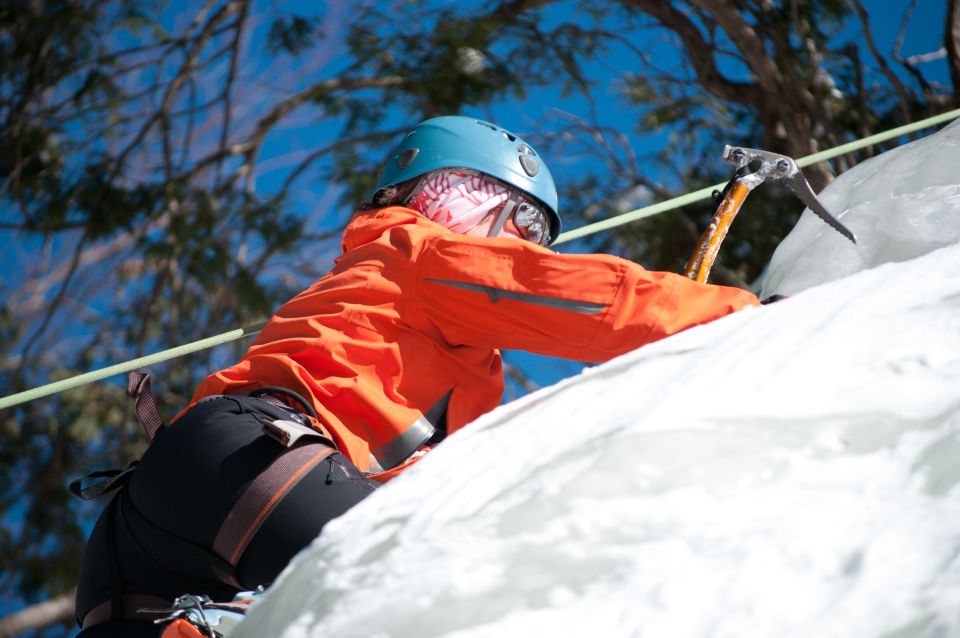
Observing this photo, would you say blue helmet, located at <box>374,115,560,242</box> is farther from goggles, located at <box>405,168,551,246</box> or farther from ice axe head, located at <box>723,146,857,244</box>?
ice axe head, located at <box>723,146,857,244</box>

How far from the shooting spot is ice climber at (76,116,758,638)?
1.40 meters

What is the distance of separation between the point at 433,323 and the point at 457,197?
1.35 ft

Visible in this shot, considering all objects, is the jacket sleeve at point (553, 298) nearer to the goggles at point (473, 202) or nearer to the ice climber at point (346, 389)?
the ice climber at point (346, 389)

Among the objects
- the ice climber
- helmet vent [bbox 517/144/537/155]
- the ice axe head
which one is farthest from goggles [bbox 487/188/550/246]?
the ice axe head

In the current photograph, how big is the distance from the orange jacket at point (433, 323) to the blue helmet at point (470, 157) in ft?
1.05

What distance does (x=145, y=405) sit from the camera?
167 cm

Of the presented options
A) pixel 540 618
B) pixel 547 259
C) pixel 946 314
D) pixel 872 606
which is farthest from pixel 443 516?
pixel 547 259

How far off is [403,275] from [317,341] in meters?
0.16

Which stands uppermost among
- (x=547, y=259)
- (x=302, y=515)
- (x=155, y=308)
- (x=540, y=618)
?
(x=547, y=259)

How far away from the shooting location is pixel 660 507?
2.87 ft

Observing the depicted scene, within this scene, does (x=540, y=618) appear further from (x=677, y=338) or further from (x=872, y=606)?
(x=677, y=338)

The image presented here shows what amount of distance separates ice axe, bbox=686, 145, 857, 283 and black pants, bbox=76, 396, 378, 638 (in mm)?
750

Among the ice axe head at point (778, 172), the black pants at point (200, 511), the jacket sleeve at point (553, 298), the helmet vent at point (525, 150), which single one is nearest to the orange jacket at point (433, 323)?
the jacket sleeve at point (553, 298)

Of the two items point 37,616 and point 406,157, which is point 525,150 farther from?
point 37,616
